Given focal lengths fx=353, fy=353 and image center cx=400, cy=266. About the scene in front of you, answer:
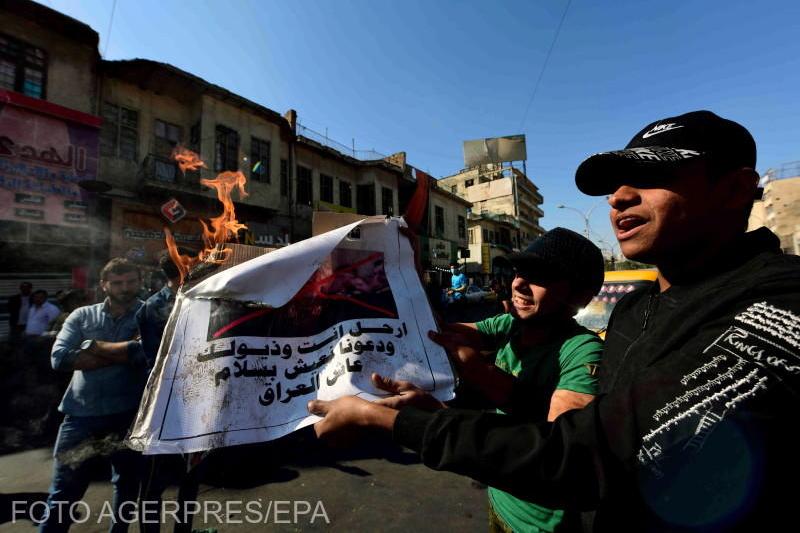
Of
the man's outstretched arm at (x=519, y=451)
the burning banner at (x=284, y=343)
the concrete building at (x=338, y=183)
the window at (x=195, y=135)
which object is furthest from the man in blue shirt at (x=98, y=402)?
the concrete building at (x=338, y=183)

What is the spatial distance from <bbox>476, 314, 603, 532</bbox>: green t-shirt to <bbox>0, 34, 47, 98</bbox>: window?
53.8 ft

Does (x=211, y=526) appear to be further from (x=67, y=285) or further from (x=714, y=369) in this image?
(x=67, y=285)

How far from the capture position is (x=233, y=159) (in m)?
15.7

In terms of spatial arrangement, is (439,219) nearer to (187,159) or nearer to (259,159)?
(259,159)

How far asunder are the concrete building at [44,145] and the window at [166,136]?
7.00 ft

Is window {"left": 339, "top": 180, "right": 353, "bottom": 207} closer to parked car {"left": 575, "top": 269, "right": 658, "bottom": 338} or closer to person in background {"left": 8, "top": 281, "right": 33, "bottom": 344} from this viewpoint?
person in background {"left": 8, "top": 281, "right": 33, "bottom": 344}

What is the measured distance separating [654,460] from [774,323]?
0.36 meters

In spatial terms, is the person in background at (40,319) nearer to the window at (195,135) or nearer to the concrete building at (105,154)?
the concrete building at (105,154)

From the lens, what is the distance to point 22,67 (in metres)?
11.0

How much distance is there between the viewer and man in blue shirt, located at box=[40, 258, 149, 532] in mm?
2584

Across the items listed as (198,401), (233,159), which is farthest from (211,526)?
(233,159)

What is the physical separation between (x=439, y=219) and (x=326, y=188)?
12.6 meters

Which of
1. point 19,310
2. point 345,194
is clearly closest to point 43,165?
point 19,310

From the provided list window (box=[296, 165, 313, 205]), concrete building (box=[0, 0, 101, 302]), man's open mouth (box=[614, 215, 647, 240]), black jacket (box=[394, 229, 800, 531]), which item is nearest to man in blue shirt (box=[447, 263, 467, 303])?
window (box=[296, 165, 313, 205])
